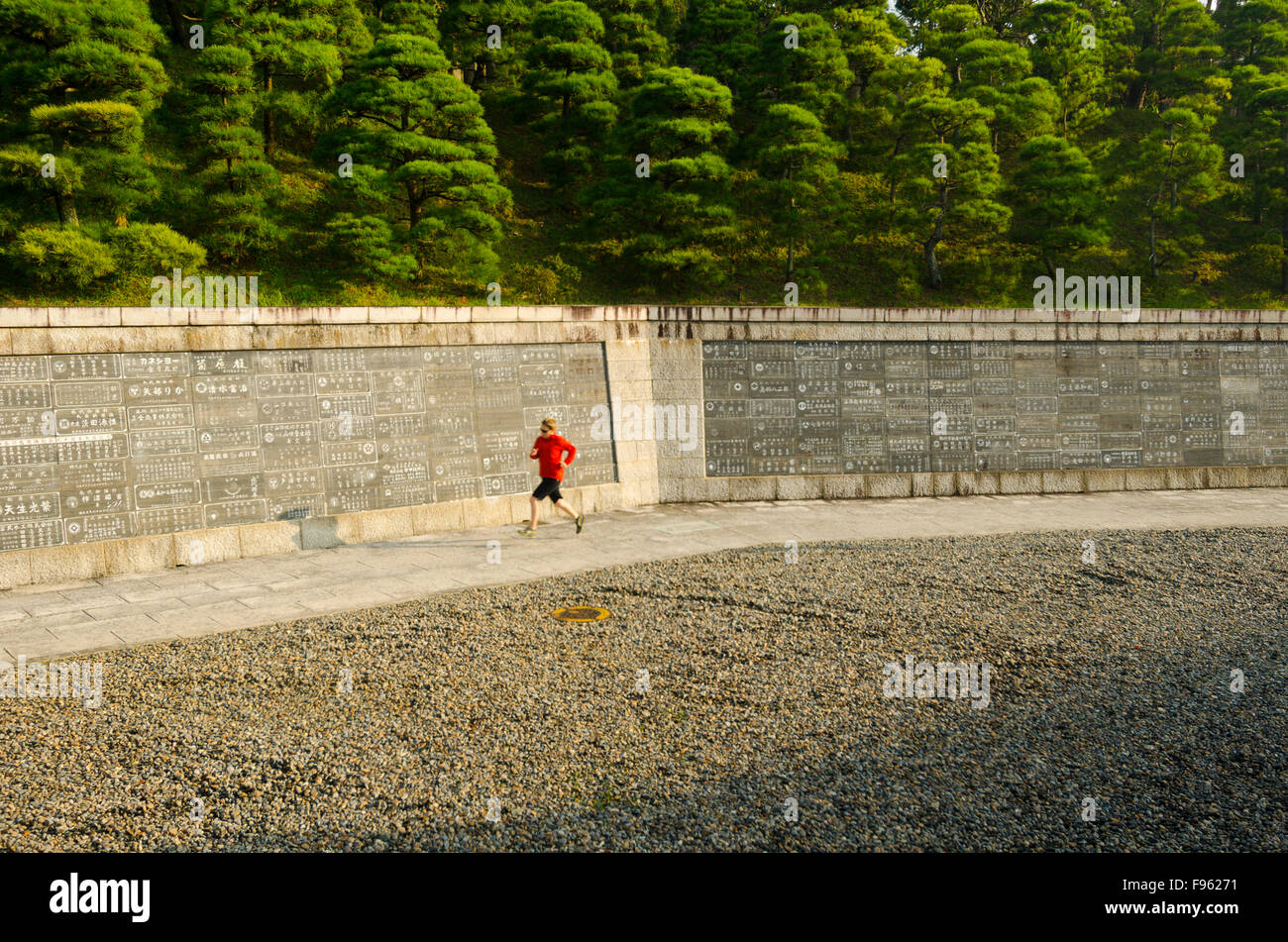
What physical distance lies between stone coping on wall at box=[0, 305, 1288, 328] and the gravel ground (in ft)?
15.2

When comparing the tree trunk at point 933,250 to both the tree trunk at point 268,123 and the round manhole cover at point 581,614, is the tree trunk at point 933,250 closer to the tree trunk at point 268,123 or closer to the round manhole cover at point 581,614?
the tree trunk at point 268,123

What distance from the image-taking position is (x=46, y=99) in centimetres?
1925

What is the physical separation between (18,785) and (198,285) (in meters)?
17.4

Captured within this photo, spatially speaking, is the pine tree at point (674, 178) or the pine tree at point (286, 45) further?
the pine tree at point (286, 45)

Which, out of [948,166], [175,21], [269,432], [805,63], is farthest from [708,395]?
[175,21]

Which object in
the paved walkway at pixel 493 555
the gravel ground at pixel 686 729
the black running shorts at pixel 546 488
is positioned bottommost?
the gravel ground at pixel 686 729

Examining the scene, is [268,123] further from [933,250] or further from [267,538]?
[933,250]

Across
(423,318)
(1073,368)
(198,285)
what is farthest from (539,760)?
(198,285)

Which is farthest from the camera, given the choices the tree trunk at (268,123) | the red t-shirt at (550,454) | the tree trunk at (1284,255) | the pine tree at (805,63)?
the tree trunk at (1284,255)

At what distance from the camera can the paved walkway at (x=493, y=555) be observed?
904 centimetres

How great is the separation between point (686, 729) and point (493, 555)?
5788mm

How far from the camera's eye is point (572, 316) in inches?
574

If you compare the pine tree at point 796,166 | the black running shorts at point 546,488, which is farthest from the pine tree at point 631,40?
the black running shorts at point 546,488

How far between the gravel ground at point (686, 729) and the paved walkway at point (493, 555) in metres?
0.77
